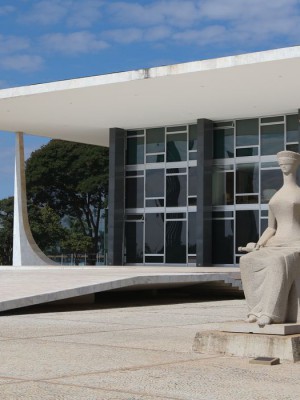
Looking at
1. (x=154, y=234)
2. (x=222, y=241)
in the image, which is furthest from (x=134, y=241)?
(x=222, y=241)

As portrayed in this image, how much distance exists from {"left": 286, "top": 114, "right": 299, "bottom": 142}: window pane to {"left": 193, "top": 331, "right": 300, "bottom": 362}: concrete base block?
67.1 feet

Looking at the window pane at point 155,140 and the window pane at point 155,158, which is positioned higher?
the window pane at point 155,140

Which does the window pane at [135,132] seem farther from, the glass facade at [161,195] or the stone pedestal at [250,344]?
the stone pedestal at [250,344]

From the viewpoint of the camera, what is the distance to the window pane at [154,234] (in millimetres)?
31641

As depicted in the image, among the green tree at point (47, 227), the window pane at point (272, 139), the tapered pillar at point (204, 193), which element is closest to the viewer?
the window pane at point (272, 139)

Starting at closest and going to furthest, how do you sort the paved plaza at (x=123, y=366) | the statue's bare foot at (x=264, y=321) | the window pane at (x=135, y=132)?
1. the paved plaza at (x=123, y=366)
2. the statue's bare foot at (x=264, y=321)
3. the window pane at (x=135, y=132)

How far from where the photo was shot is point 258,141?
2934 cm

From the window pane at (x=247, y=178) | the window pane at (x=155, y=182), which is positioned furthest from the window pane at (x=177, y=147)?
the window pane at (x=247, y=178)

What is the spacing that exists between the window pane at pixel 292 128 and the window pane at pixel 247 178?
1.72m

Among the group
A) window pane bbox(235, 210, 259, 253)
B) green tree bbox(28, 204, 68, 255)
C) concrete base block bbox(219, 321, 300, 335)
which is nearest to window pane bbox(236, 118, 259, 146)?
window pane bbox(235, 210, 259, 253)

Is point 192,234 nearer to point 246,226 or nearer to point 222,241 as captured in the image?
point 222,241

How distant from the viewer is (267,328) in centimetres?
836

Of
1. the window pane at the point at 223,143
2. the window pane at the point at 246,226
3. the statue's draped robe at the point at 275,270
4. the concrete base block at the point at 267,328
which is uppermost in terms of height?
the window pane at the point at 223,143

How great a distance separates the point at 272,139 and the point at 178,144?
165 inches
